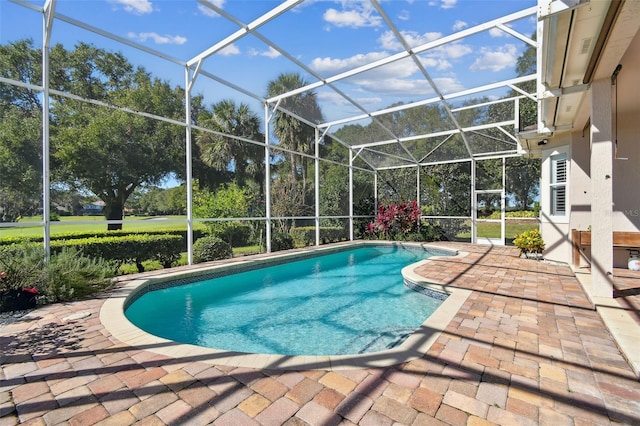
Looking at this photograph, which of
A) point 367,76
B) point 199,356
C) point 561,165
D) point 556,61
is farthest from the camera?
point 367,76

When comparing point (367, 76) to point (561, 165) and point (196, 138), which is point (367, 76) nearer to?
point (561, 165)

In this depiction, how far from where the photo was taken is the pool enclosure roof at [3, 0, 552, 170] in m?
5.79

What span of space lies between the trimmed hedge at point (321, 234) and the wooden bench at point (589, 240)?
29.1 feet

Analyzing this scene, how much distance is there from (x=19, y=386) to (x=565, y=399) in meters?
4.06

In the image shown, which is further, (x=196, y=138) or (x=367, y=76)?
(x=196, y=138)

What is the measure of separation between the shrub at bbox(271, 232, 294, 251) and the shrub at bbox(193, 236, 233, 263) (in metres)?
2.41

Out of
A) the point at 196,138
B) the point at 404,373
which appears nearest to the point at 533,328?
the point at 404,373

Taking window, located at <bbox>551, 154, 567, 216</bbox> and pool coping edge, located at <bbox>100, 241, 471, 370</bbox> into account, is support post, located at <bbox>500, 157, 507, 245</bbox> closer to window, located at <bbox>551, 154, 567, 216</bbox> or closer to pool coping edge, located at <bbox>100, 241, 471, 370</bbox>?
window, located at <bbox>551, 154, 567, 216</bbox>

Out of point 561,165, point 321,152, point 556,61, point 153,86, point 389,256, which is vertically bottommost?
point 389,256

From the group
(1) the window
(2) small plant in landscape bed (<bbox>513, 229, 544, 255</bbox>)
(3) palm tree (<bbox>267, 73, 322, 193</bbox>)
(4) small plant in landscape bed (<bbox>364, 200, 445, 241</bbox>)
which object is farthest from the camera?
(3) palm tree (<bbox>267, 73, 322, 193</bbox>)

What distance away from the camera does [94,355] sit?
2906mm

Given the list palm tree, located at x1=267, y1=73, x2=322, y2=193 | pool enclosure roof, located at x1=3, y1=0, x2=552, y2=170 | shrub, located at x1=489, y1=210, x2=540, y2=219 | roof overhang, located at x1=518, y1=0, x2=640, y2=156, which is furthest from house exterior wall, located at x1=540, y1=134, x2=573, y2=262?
palm tree, located at x1=267, y1=73, x2=322, y2=193

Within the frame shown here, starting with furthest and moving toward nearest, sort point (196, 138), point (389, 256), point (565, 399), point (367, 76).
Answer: point (196, 138), point (389, 256), point (367, 76), point (565, 399)

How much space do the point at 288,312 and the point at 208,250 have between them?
13.3ft
